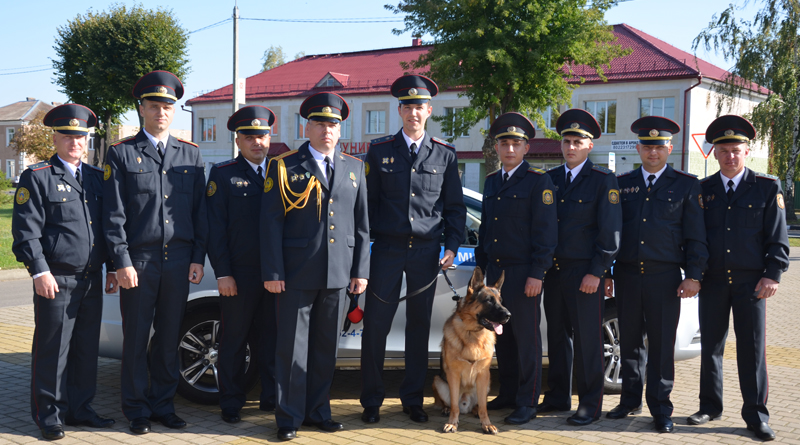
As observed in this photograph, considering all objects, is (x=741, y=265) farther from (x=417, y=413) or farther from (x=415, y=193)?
(x=417, y=413)

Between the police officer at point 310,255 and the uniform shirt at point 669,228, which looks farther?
the uniform shirt at point 669,228

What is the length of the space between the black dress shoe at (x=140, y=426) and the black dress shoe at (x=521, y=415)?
250cm

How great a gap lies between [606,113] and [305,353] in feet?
99.1

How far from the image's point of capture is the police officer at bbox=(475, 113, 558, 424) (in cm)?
497

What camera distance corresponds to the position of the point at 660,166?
5.06 m

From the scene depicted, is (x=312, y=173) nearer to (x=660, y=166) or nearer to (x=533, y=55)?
(x=660, y=166)

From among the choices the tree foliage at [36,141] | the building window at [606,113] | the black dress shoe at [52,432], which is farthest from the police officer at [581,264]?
the tree foliage at [36,141]

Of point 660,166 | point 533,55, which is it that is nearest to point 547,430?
point 660,166

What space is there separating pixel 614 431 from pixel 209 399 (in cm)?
302

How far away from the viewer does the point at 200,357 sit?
213 inches

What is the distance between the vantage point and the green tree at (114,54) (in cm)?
3133

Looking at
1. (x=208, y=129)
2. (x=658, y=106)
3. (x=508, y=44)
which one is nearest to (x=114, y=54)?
(x=208, y=129)

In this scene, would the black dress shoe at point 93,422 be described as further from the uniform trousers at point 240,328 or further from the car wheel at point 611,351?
the car wheel at point 611,351

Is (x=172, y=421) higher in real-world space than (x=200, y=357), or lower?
lower
